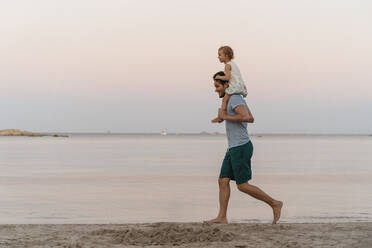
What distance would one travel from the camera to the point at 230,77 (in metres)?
7.01

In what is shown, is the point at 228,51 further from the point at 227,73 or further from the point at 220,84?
the point at 220,84

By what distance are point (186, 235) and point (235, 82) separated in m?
1.94

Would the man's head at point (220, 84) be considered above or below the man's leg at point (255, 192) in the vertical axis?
above

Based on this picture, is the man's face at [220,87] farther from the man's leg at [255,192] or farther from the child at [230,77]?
the man's leg at [255,192]

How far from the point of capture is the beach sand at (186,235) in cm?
581

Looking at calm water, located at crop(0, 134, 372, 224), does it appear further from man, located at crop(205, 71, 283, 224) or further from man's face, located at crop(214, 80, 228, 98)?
man's face, located at crop(214, 80, 228, 98)

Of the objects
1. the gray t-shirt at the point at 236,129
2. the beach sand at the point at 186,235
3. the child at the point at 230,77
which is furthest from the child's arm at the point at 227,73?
the beach sand at the point at 186,235

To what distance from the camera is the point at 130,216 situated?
8.84 m

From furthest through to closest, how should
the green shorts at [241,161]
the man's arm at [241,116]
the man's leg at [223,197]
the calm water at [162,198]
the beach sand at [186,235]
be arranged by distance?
the calm water at [162,198] → the man's leg at [223,197] → the green shorts at [241,161] → the man's arm at [241,116] → the beach sand at [186,235]

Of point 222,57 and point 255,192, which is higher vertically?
point 222,57

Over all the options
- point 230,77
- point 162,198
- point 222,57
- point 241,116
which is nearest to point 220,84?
point 230,77

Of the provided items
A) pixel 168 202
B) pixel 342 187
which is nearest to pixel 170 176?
pixel 342 187

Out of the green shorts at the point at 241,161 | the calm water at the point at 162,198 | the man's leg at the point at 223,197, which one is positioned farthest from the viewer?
the calm water at the point at 162,198

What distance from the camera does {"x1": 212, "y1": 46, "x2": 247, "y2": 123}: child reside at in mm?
6984
